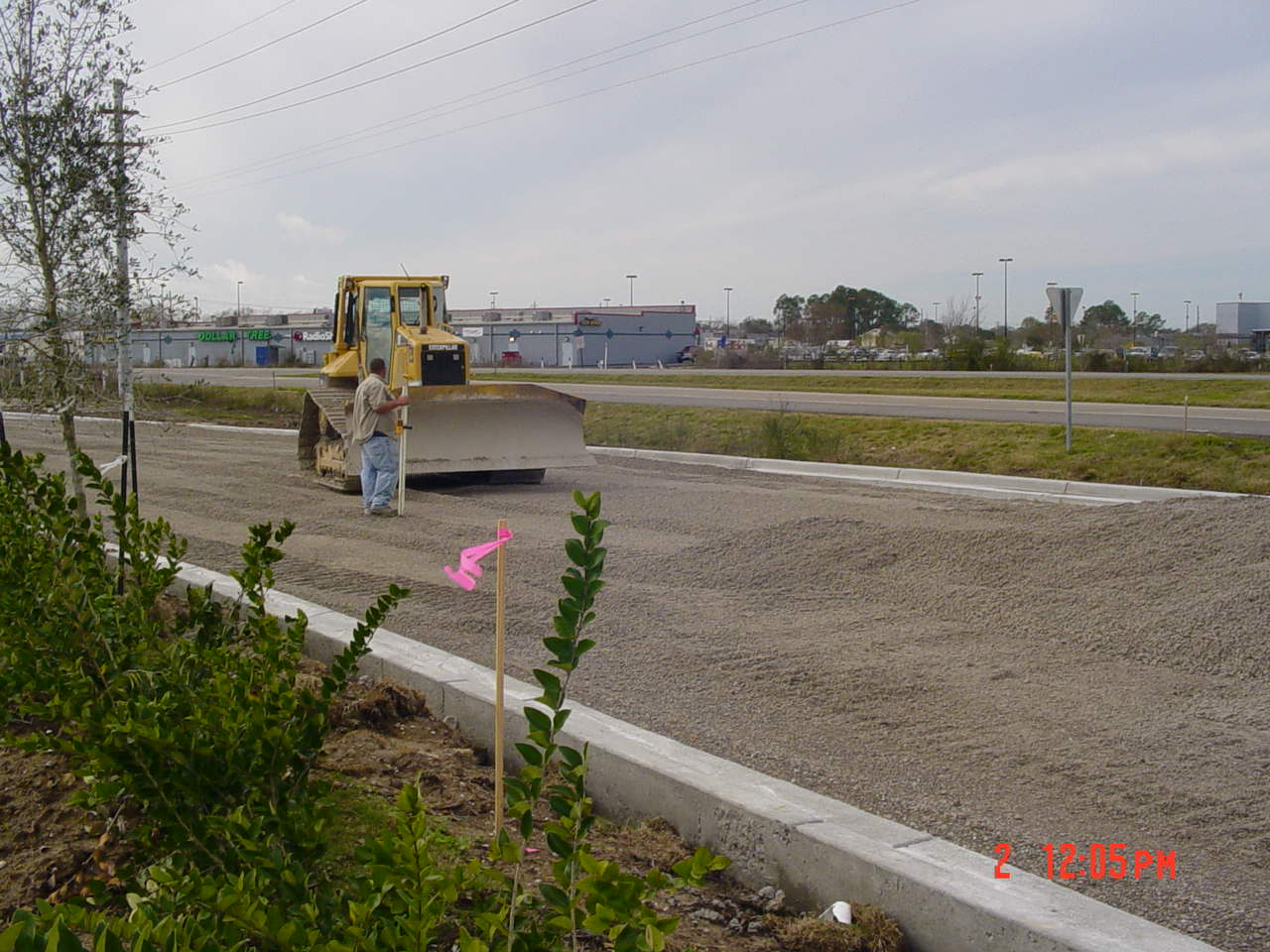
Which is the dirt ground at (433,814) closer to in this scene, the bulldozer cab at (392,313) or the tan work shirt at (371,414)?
the tan work shirt at (371,414)

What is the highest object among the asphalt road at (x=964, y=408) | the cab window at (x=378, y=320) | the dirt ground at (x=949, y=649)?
the cab window at (x=378, y=320)

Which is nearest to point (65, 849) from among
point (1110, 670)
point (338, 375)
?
point (1110, 670)

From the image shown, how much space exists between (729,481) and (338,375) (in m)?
5.69

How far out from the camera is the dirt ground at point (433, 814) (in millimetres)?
3615

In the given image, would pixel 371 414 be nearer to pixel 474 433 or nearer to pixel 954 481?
pixel 474 433

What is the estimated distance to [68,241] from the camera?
326 inches

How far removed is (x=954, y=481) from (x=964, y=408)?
38.0ft

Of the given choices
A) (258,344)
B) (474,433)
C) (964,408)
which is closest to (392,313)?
(474,433)

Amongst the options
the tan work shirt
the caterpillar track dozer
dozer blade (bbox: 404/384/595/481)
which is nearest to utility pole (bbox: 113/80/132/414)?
the tan work shirt

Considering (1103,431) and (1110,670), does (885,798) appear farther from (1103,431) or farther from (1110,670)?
(1103,431)
